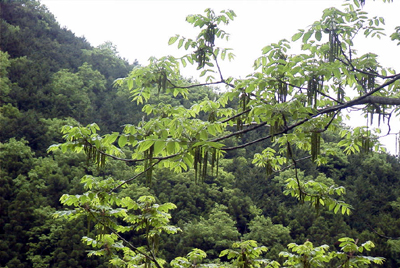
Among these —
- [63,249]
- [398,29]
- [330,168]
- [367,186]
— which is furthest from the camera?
[330,168]

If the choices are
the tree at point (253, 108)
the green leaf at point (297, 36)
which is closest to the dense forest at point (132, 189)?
the tree at point (253, 108)

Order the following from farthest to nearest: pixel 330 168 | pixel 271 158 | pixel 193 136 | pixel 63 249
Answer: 1. pixel 330 168
2. pixel 63 249
3. pixel 271 158
4. pixel 193 136

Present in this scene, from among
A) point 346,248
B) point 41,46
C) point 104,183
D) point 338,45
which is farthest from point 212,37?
point 41,46

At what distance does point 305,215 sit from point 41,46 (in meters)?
19.4

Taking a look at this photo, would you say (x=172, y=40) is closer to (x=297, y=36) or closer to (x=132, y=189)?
(x=297, y=36)

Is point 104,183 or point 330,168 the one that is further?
point 330,168

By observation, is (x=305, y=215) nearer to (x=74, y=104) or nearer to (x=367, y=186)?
(x=367, y=186)

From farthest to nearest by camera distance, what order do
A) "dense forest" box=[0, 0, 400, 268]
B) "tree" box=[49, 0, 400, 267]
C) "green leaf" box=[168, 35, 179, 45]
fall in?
"dense forest" box=[0, 0, 400, 268], "green leaf" box=[168, 35, 179, 45], "tree" box=[49, 0, 400, 267]

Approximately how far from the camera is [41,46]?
23.9 metres

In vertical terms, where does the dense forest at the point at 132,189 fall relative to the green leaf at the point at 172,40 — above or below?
below

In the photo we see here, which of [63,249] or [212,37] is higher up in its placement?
[212,37]

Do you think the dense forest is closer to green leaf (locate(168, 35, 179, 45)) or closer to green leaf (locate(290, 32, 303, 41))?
green leaf (locate(168, 35, 179, 45))

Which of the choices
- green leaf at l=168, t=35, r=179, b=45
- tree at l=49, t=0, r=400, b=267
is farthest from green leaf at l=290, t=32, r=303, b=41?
green leaf at l=168, t=35, r=179, b=45

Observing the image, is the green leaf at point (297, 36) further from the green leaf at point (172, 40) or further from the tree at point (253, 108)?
the green leaf at point (172, 40)
